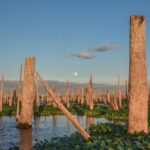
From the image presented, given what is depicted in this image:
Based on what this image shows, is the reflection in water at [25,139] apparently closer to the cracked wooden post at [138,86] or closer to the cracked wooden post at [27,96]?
the cracked wooden post at [27,96]

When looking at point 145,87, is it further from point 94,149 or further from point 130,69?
point 94,149

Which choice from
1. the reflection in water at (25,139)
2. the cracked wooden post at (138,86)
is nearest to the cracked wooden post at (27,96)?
the reflection in water at (25,139)

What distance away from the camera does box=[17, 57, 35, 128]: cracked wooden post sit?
659 inches

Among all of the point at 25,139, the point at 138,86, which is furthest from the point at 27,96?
the point at 138,86

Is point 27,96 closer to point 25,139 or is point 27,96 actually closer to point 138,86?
point 25,139

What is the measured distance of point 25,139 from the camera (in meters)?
13.0

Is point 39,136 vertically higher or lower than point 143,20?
lower

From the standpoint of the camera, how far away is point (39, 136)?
1392cm

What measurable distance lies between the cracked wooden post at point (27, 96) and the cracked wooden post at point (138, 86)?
28.2 feet

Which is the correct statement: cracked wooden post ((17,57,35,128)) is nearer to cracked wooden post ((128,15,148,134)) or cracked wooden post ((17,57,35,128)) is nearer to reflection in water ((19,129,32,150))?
reflection in water ((19,129,32,150))

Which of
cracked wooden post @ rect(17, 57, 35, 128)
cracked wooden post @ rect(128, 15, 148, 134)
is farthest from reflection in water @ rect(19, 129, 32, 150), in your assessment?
cracked wooden post @ rect(128, 15, 148, 134)

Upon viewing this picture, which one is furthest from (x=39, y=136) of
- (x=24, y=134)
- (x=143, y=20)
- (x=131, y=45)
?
(x=143, y=20)

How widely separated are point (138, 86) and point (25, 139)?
6.78 meters

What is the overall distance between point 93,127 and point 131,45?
18.0 ft
